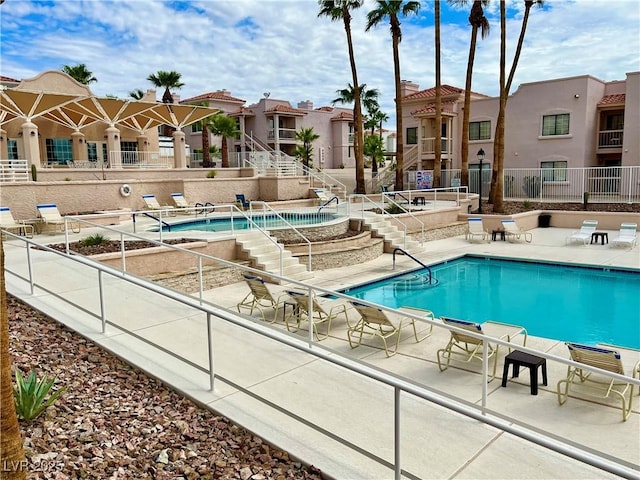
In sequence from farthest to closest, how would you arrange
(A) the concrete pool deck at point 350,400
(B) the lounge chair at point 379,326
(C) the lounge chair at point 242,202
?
1. (C) the lounge chair at point 242,202
2. (B) the lounge chair at point 379,326
3. (A) the concrete pool deck at point 350,400

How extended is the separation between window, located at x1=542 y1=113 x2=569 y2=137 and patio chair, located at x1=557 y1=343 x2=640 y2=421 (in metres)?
29.5

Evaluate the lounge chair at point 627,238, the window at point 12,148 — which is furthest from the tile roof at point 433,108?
the window at point 12,148

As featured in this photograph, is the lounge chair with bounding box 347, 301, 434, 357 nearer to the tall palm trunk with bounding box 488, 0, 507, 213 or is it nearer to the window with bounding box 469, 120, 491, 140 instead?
the tall palm trunk with bounding box 488, 0, 507, 213

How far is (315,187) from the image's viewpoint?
101 ft

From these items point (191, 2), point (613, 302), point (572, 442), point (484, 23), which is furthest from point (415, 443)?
point (484, 23)

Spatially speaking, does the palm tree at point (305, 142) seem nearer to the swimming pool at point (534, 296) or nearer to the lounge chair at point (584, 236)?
the lounge chair at point (584, 236)

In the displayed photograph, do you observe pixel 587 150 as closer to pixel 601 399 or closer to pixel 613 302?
pixel 613 302

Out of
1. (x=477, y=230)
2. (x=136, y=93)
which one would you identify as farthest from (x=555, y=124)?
(x=136, y=93)

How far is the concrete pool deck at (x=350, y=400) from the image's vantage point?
4.23 meters

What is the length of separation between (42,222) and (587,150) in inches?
1192

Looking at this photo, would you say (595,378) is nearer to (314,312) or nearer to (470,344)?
(470,344)

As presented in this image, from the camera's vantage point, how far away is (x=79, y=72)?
141 ft

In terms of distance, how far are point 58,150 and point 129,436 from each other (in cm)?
3368

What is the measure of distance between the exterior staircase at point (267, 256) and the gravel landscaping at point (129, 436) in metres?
8.40
